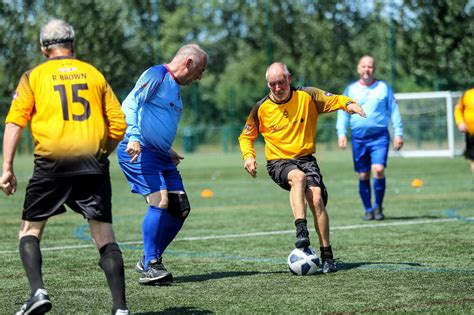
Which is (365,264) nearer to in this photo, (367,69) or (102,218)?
(102,218)

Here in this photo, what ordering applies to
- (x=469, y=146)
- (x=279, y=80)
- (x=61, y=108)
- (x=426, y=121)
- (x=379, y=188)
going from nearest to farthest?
(x=61, y=108) → (x=279, y=80) → (x=379, y=188) → (x=469, y=146) → (x=426, y=121)

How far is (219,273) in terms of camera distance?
8.20 m

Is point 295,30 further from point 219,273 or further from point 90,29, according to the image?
point 219,273

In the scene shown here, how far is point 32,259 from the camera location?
5.88m

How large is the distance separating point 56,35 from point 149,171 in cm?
226

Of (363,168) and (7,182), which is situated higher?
(7,182)

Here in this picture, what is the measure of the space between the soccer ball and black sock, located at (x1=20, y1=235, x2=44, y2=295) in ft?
8.59

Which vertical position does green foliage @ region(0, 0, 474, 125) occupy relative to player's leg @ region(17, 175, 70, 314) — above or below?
above

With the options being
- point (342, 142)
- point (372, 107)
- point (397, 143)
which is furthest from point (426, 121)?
point (342, 142)

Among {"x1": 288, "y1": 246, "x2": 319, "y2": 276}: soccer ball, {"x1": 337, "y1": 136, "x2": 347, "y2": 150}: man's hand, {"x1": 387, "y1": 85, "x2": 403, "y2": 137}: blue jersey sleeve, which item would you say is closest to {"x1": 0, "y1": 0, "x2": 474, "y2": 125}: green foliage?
{"x1": 387, "y1": 85, "x2": 403, "y2": 137}: blue jersey sleeve

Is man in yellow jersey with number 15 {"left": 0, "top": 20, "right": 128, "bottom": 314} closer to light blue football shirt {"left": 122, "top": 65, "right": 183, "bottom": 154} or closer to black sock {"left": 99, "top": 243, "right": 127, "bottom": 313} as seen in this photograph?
black sock {"left": 99, "top": 243, "right": 127, "bottom": 313}

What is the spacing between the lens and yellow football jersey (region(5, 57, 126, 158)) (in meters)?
5.82

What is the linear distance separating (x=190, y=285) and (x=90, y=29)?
39.1 metres

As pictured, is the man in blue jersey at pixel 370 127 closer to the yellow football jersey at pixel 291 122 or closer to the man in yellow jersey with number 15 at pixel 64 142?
the yellow football jersey at pixel 291 122
